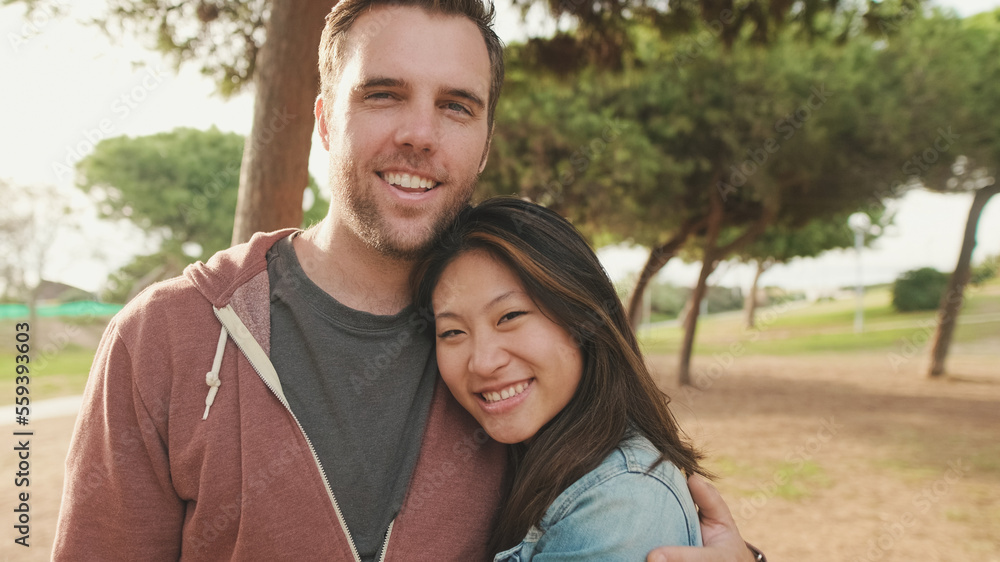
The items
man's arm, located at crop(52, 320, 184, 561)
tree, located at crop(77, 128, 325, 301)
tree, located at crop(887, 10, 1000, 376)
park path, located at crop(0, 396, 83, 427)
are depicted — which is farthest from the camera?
tree, located at crop(77, 128, 325, 301)

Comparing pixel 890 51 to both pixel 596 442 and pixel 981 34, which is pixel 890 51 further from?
pixel 596 442

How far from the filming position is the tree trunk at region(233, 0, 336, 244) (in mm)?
3342

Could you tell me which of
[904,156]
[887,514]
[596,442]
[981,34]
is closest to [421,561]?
[596,442]

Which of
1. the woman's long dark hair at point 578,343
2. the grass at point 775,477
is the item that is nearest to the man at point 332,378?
the woman's long dark hair at point 578,343

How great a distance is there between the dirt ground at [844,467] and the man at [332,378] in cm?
132

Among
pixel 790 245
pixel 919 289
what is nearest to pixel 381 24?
pixel 790 245

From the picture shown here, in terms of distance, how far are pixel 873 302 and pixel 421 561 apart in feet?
143

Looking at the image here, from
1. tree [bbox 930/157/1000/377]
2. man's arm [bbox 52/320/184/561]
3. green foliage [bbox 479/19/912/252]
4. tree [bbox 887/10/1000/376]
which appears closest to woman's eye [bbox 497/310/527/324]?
man's arm [bbox 52/320/184/561]

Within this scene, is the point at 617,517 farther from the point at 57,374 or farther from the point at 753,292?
the point at 753,292

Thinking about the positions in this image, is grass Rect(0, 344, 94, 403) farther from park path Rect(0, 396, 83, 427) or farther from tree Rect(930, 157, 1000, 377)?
tree Rect(930, 157, 1000, 377)

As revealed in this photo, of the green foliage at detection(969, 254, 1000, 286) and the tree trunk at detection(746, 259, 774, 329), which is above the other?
the green foliage at detection(969, 254, 1000, 286)

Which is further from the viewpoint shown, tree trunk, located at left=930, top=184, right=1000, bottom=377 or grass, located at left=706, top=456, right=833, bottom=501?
tree trunk, located at left=930, top=184, right=1000, bottom=377

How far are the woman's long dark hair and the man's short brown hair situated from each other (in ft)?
1.30

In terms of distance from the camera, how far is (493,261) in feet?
6.81
